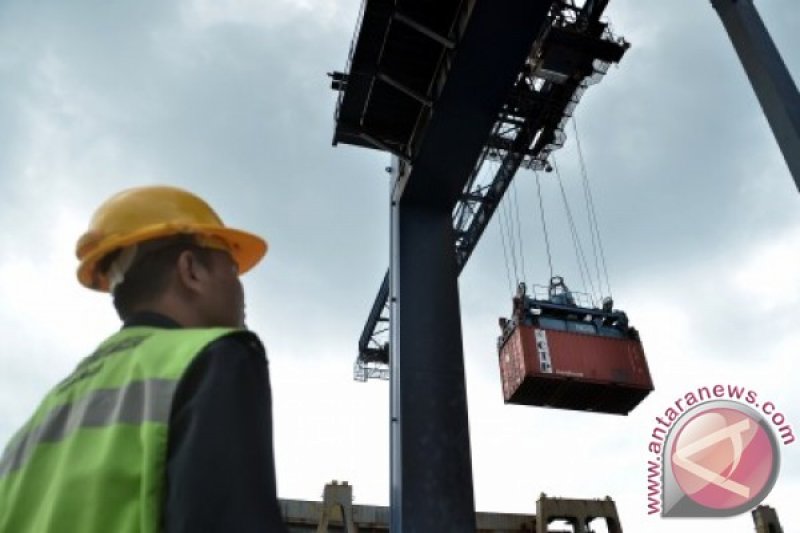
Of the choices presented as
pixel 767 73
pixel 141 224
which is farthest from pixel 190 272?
pixel 767 73

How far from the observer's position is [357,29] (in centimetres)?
960

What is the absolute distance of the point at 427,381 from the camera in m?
8.98

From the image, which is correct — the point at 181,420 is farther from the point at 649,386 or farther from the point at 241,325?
the point at 649,386

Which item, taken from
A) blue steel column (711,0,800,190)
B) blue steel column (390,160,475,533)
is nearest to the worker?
blue steel column (390,160,475,533)

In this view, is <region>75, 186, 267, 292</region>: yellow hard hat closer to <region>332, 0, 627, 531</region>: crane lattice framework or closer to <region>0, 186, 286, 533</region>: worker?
<region>0, 186, 286, 533</region>: worker

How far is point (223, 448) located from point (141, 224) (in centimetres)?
93

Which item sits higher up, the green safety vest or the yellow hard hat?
the yellow hard hat

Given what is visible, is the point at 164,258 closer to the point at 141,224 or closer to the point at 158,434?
the point at 141,224

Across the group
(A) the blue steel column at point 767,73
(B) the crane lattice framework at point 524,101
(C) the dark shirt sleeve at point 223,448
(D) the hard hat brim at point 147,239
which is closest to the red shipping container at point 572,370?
(B) the crane lattice framework at point 524,101

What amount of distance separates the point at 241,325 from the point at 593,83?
1289 cm

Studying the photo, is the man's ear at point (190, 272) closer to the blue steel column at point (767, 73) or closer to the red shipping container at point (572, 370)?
the blue steel column at point (767, 73)

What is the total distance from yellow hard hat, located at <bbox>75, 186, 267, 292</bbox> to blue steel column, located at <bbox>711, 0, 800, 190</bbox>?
7.02 meters

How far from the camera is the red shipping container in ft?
46.7

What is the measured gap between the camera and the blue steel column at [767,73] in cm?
711
